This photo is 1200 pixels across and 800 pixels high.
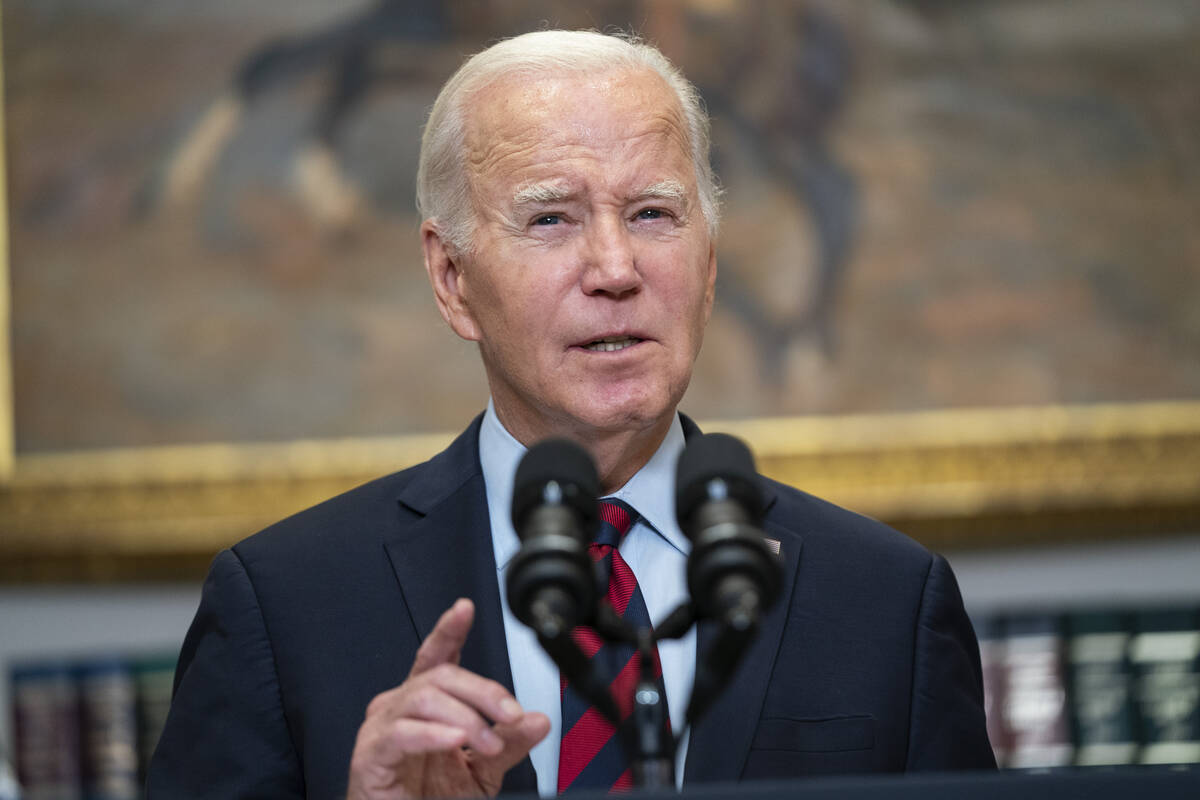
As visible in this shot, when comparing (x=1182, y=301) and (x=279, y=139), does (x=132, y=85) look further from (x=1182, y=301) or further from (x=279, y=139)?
(x=1182, y=301)

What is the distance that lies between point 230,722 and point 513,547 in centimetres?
49

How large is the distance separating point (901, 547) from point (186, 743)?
3.78ft

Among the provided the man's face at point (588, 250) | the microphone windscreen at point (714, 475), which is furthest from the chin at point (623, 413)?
the microphone windscreen at point (714, 475)

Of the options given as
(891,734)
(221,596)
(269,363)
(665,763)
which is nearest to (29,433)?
(269,363)

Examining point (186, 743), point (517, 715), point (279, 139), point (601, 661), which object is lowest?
point (186, 743)

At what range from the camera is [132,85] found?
3945mm

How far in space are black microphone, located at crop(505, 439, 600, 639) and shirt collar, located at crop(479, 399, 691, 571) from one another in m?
0.83

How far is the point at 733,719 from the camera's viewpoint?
1.99m

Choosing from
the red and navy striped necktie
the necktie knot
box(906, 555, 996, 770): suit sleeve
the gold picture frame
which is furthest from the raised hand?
the gold picture frame

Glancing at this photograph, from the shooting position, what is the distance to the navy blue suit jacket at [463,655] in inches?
78.5

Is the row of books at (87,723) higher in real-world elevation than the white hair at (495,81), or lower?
lower

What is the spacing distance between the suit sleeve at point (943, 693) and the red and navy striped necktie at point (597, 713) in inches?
17.2

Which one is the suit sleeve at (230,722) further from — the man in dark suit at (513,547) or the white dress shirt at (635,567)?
the white dress shirt at (635,567)

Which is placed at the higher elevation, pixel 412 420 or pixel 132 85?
pixel 132 85
